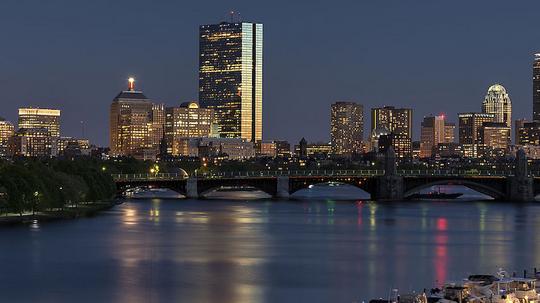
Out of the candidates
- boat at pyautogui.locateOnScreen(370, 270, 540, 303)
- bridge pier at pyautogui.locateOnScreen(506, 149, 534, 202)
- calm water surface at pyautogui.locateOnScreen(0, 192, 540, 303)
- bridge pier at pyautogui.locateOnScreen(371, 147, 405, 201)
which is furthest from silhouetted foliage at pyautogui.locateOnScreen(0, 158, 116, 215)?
boat at pyautogui.locateOnScreen(370, 270, 540, 303)

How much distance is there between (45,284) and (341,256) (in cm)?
2711

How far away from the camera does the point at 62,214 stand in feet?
439

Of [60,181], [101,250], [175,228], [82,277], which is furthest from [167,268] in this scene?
[60,181]

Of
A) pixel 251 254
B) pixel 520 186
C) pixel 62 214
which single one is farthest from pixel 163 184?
pixel 251 254

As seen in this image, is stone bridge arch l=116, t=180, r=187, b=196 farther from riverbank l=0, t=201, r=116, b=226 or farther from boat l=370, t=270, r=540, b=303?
boat l=370, t=270, r=540, b=303

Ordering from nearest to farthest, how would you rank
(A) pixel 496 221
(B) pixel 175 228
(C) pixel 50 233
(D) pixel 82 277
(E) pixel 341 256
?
1. (D) pixel 82 277
2. (E) pixel 341 256
3. (C) pixel 50 233
4. (B) pixel 175 228
5. (A) pixel 496 221

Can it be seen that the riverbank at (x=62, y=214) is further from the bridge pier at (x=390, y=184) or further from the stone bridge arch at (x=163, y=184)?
the bridge pier at (x=390, y=184)

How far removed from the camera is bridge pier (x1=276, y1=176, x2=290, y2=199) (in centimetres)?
19712

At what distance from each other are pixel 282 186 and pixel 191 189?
48.2 feet

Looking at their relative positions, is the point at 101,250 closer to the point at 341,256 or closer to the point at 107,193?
the point at 341,256

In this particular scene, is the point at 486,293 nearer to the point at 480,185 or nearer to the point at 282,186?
the point at 480,185

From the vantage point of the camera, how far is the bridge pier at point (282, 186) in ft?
647

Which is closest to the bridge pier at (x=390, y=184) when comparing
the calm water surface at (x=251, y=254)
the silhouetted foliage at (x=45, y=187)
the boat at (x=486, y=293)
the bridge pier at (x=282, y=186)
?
the bridge pier at (x=282, y=186)

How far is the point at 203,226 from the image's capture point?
125 meters
